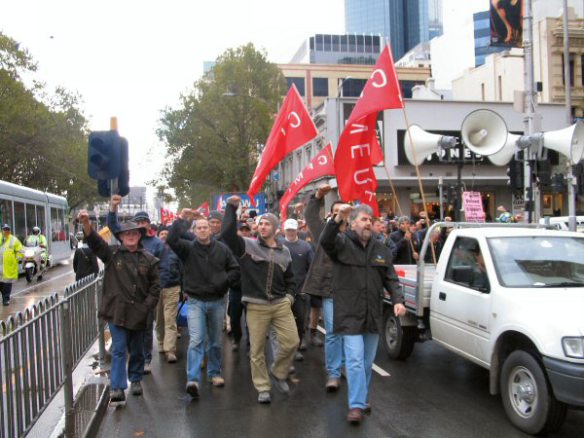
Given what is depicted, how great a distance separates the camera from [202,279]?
20.4 ft

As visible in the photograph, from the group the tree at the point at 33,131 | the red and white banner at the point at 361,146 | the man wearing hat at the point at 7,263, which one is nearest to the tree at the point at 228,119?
the tree at the point at 33,131

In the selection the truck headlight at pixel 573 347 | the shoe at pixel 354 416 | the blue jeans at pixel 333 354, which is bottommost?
the shoe at pixel 354 416

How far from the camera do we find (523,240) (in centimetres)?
584

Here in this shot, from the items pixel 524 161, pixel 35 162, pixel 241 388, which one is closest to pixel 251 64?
pixel 35 162

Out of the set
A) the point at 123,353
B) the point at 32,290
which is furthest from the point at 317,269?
the point at 32,290

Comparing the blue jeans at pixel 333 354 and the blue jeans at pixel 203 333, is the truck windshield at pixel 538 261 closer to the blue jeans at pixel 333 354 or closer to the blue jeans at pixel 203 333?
the blue jeans at pixel 333 354

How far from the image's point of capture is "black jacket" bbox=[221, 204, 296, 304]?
19.5 feet

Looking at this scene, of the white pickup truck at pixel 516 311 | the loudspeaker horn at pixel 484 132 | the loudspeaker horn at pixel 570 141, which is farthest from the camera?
the loudspeaker horn at pixel 484 132

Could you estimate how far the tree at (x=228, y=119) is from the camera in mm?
43750

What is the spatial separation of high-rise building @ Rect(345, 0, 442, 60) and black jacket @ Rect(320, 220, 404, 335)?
171953 millimetres

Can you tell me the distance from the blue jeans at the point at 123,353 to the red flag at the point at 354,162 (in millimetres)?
4523

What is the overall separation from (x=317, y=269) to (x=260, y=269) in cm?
103

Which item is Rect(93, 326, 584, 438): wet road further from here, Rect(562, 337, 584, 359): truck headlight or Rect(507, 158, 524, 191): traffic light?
Rect(507, 158, 524, 191): traffic light

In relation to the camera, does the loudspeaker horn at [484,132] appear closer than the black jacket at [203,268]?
No
